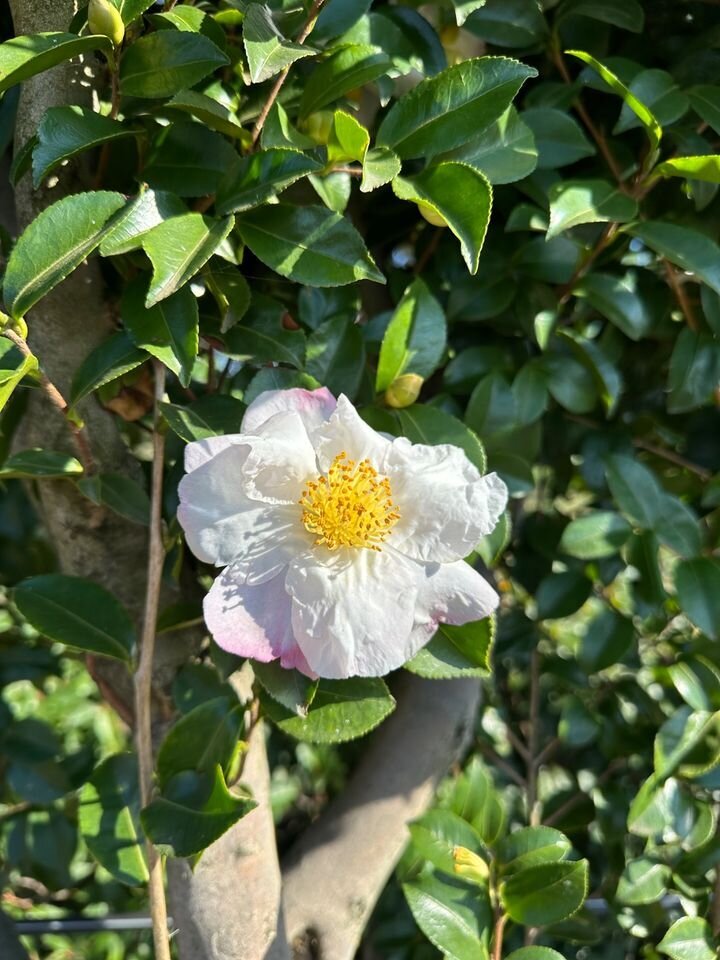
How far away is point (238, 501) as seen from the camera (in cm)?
57

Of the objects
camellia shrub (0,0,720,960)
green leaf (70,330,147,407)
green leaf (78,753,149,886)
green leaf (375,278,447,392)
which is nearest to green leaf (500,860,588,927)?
camellia shrub (0,0,720,960)

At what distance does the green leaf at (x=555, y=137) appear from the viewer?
73 centimetres

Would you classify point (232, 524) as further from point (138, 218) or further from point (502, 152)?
point (502, 152)

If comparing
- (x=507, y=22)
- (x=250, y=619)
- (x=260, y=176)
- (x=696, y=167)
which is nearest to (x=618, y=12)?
(x=507, y=22)

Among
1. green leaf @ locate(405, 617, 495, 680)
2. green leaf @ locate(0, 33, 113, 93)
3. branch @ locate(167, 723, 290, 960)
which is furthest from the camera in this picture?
branch @ locate(167, 723, 290, 960)

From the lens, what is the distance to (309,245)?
22.7 inches

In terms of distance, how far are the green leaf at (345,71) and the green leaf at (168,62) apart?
0.09m

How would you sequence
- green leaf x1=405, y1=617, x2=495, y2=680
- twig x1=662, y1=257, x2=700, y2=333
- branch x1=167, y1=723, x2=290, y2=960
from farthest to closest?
twig x1=662, y1=257, x2=700, y2=333 → branch x1=167, y1=723, x2=290, y2=960 → green leaf x1=405, y1=617, x2=495, y2=680

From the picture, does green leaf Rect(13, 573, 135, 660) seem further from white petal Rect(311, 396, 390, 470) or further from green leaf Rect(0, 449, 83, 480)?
white petal Rect(311, 396, 390, 470)

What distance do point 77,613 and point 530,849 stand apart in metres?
0.46

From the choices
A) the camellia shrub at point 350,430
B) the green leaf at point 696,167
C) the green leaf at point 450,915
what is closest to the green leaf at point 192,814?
the camellia shrub at point 350,430

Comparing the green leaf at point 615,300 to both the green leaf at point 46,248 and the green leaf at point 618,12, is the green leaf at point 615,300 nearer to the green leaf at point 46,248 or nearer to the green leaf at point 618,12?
the green leaf at point 618,12

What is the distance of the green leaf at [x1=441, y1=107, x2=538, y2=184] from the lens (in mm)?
632

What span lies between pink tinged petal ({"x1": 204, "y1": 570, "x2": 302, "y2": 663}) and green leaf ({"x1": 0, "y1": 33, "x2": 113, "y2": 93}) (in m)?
0.33
